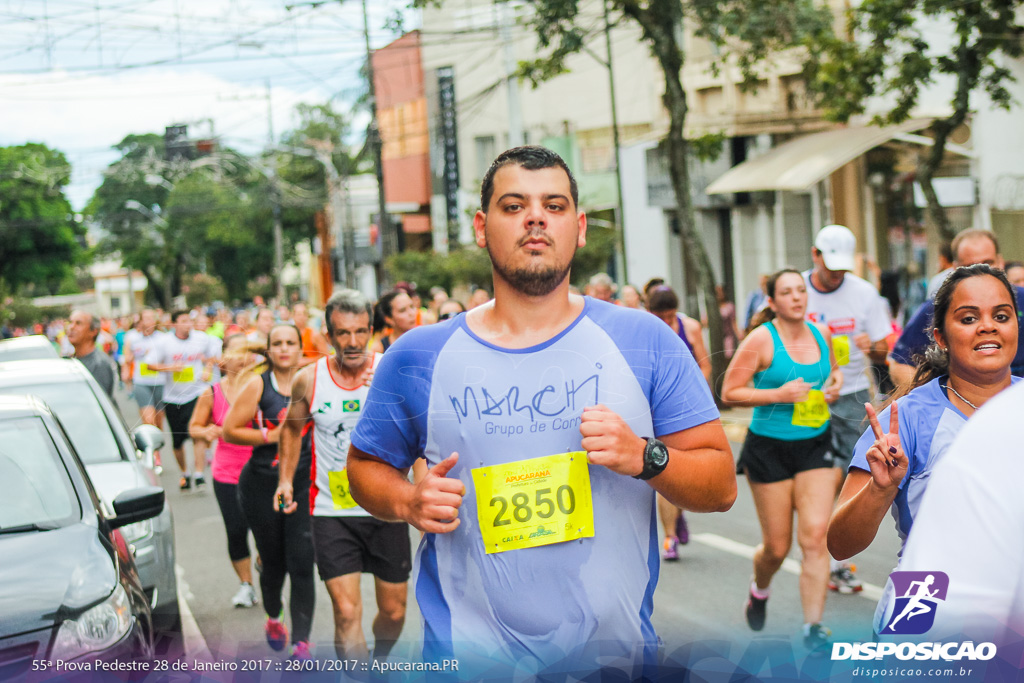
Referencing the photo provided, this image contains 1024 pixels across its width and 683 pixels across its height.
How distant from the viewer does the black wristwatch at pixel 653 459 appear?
254cm

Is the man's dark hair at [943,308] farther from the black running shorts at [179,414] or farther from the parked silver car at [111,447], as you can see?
the black running shorts at [179,414]

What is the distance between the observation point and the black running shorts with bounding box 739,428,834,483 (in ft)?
18.2

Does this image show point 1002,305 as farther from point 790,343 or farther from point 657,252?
point 657,252

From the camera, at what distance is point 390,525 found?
5051mm

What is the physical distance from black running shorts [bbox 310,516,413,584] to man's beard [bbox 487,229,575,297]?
2492mm

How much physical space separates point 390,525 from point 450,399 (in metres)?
2.45

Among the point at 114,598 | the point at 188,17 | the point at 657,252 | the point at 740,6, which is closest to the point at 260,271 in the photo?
the point at 657,252

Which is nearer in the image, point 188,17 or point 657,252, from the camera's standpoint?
point 188,17

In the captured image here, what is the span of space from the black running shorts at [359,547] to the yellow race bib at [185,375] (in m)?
4.03

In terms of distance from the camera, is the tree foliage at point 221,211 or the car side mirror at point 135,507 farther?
the tree foliage at point 221,211

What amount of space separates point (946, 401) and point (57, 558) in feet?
9.28

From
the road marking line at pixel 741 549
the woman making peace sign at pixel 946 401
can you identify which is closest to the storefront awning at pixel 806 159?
the road marking line at pixel 741 549

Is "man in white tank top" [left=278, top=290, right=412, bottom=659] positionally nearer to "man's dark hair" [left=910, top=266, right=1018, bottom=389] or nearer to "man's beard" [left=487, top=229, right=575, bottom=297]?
"man's beard" [left=487, top=229, right=575, bottom=297]

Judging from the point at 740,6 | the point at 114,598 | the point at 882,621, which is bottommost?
the point at 114,598
